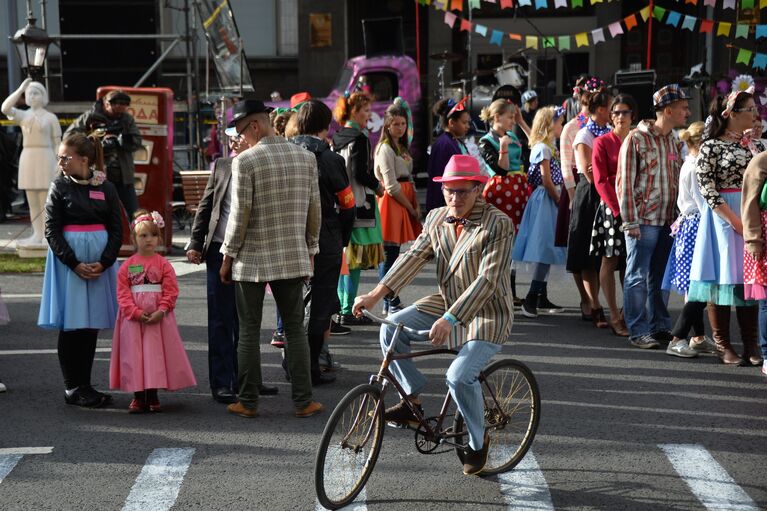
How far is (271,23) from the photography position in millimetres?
31469

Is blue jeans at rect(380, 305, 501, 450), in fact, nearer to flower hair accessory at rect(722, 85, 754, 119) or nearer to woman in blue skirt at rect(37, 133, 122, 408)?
woman in blue skirt at rect(37, 133, 122, 408)

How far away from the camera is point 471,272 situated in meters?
5.48

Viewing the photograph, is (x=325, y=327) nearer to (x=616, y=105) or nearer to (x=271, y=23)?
(x=616, y=105)

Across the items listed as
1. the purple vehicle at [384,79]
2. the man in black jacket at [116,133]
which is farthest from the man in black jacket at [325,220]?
the purple vehicle at [384,79]

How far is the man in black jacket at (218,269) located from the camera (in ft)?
23.1

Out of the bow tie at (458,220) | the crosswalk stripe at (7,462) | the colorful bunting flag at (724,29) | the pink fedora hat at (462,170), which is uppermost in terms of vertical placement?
the colorful bunting flag at (724,29)

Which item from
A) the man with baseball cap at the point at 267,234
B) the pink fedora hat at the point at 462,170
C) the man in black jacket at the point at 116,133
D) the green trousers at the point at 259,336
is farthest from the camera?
the man in black jacket at the point at 116,133

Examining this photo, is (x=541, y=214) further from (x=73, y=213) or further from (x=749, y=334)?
(x=73, y=213)

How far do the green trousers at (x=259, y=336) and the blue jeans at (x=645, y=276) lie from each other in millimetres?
3110

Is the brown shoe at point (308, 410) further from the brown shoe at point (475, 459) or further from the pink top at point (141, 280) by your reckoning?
the brown shoe at point (475, 459)

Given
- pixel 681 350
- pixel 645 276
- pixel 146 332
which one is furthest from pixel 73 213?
pixel 681 350

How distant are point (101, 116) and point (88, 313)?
575cm

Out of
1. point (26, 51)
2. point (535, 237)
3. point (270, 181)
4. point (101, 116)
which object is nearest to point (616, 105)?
point (535, 237)

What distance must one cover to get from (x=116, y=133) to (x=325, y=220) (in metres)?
5.58
